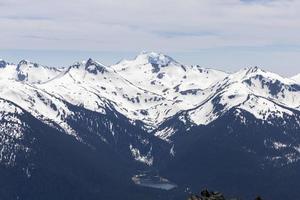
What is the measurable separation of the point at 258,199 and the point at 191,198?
61.9 feet

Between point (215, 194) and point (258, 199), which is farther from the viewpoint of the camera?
point (215, 194)

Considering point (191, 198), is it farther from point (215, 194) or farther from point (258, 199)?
point (258, 199)

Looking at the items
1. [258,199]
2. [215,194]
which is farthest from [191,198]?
[258,199]

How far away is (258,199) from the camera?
163375 millimetres

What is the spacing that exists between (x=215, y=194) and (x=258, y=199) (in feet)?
58.0

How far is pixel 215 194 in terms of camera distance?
178750 mm

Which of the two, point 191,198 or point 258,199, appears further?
point 191,198

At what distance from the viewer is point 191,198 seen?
174500 millimetres

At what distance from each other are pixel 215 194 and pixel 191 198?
25.4ft
